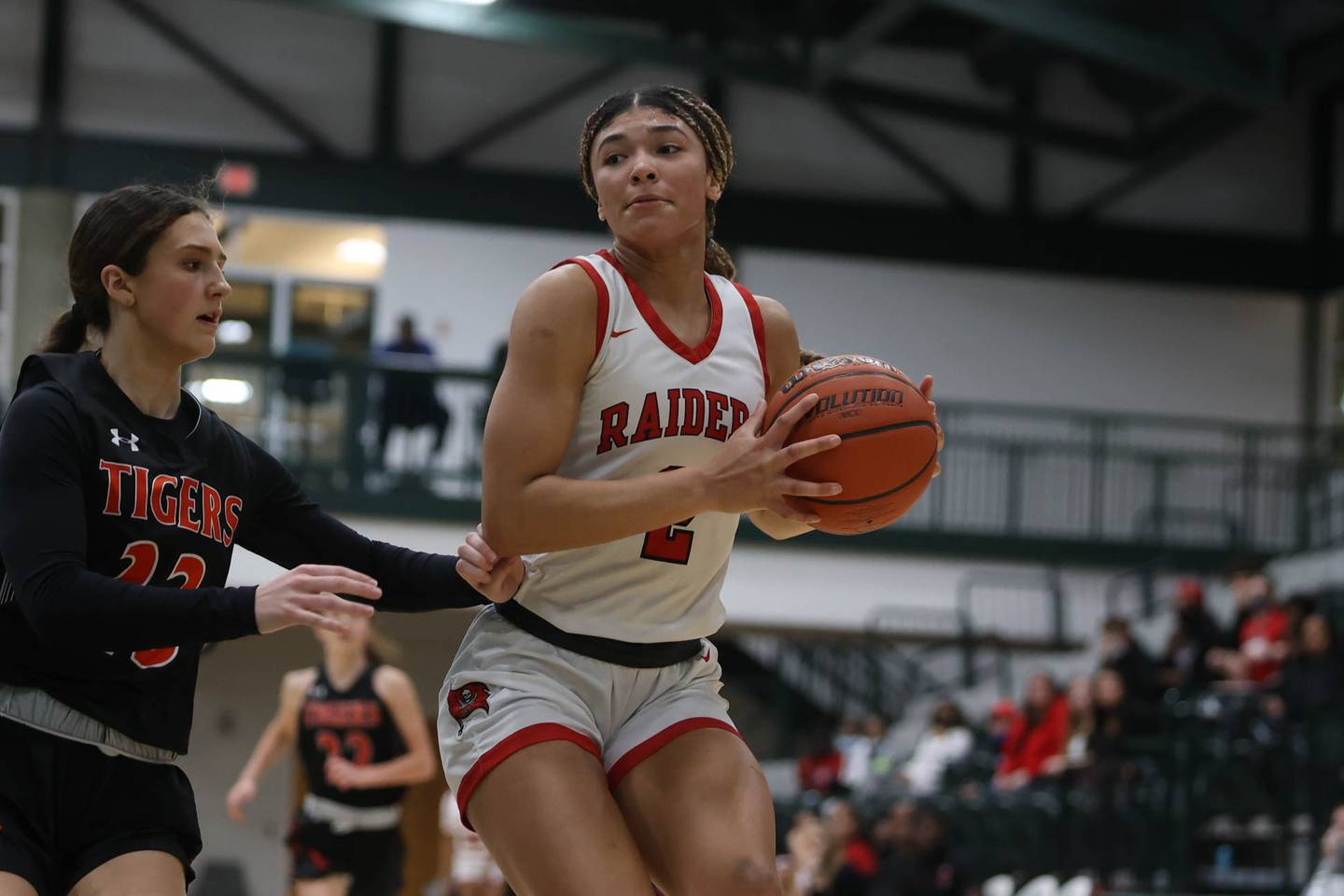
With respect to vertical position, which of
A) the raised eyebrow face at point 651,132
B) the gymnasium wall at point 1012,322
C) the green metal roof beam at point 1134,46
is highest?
the green metal roof beam at point 1134,46

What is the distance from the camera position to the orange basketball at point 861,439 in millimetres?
3189

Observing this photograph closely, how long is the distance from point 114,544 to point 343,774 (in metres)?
4.03

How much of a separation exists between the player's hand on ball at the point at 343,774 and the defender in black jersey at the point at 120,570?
143 inches

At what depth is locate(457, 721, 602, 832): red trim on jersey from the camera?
10.5ft

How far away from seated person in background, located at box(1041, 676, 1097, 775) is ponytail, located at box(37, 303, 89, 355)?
8.10 m

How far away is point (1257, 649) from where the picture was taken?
1134cm

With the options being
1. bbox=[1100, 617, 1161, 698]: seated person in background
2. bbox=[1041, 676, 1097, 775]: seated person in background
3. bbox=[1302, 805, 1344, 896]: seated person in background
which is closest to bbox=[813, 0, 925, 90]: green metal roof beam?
bbox=[1100, 617, 1161, 698]: seated person in background

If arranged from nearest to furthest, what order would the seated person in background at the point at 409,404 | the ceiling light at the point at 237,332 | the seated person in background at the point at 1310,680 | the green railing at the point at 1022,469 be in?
the seated person in background at the point at 1310,680 → the green railing at the point at 1022,469 → the seated person in background at the point at 409,404 → the ceiling light at the point at 237,332

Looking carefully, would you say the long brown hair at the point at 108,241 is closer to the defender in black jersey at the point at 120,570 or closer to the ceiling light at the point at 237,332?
the defender in black jersey at the point at 120,570

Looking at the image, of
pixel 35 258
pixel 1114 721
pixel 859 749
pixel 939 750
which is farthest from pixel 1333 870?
pixel 35 258

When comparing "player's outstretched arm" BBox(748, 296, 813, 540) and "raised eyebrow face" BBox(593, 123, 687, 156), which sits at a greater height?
"raised eyebrow face" BBox(593, 123, 687, 156)

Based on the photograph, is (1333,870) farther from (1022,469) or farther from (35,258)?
(35,258)

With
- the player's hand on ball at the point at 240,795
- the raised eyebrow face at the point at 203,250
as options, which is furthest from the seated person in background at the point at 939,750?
the raised eyebrow face at the point at 203,250

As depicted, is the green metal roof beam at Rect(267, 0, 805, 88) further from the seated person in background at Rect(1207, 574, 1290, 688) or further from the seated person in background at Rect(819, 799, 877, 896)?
the seated person in background at Rect(819, 799, 877, 896)
